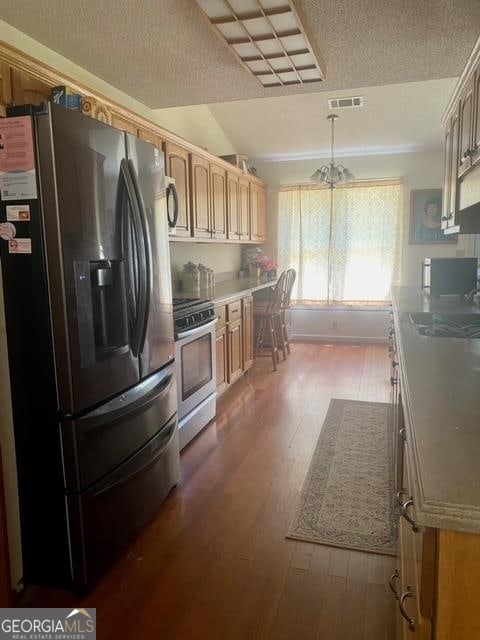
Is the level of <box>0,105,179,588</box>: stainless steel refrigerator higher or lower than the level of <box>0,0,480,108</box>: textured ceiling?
lower

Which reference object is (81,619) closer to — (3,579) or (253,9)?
(3,579)

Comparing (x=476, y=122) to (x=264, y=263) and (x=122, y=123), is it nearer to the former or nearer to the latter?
(x=122, y=123)

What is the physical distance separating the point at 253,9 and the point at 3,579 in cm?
247

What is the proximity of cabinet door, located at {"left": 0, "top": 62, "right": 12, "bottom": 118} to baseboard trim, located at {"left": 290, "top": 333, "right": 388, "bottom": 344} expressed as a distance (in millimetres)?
5004

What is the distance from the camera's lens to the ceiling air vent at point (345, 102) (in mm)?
4450

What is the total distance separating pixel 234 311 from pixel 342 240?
98.5 inches

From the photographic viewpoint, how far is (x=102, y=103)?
2.48 m

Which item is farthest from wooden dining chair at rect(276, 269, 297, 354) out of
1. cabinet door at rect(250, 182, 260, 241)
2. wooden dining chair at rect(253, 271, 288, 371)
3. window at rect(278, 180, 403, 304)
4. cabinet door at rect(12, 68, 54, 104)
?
cabinet door at rect(12, 68, 54, 104)

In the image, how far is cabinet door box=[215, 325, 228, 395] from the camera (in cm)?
385

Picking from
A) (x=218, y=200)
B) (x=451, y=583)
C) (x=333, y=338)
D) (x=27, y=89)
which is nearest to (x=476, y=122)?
(x=451, y=583)

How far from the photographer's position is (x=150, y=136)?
3.15 metres

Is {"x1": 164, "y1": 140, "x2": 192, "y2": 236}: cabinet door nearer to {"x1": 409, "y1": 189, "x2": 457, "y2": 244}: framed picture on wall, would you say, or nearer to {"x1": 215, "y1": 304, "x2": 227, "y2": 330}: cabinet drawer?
{"x1": 215, "y1": 304, "x2": 227, "y2": 330}: cabinet drawer

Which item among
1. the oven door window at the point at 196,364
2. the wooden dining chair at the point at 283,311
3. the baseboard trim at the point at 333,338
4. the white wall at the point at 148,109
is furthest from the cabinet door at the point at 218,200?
the baseboard trim at the point at 333,338

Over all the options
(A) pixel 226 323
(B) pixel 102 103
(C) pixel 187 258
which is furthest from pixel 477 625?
(C) pixel 187 258
